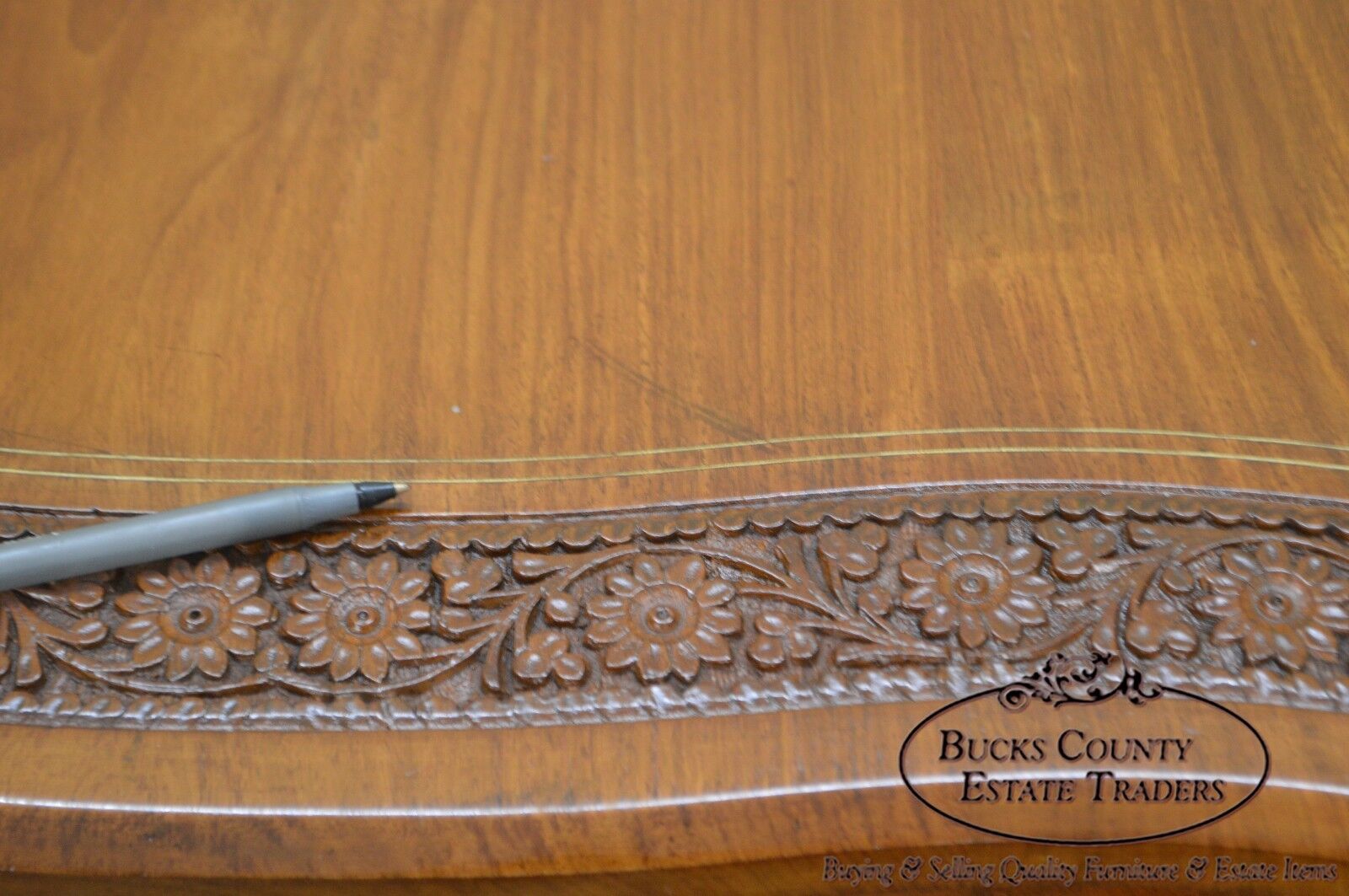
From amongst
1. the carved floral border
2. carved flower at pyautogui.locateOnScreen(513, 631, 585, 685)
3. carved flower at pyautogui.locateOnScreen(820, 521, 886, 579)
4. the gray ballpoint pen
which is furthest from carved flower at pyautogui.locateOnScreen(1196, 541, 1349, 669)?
the gray ballpoint pen

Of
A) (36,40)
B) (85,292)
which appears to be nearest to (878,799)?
(85,292)

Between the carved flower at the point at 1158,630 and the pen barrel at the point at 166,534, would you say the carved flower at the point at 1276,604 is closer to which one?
the carved flower at the point at 1158,630

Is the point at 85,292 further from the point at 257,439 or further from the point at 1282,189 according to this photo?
the point at 1282,189

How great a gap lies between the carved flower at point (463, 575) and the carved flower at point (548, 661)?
0.11 feet

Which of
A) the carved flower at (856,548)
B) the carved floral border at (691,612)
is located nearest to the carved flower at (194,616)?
the carved floral border at (691,612)

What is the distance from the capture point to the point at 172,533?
48 cm

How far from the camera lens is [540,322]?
1.84 ft

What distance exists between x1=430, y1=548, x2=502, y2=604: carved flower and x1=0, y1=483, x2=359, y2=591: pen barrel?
48 mm

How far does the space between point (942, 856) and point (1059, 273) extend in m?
0.30

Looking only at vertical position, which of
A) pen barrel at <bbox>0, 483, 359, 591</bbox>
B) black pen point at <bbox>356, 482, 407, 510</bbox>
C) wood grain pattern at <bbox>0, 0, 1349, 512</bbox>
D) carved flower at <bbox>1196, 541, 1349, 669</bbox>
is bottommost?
carved flower at <bbox>1196, 541, 1349, 669</bbox>

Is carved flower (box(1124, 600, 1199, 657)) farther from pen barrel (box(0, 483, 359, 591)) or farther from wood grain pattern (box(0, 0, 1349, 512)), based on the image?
pen barrel (box(0, 483, 359, 591))

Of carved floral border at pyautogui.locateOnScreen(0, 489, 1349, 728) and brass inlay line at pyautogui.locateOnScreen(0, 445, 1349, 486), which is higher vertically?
brass inlay line at pyautogui.locateOnScreen(0, 445, 1349, 486)

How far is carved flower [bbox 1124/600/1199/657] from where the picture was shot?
0.45m

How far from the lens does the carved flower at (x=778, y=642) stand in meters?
0.45
